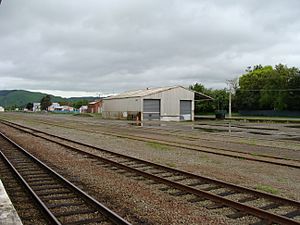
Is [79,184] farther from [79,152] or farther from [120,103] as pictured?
[120,103]

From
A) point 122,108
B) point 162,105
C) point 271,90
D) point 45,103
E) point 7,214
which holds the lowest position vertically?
point 7,214

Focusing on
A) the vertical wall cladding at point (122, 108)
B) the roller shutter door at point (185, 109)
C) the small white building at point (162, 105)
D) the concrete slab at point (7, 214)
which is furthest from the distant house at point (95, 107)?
the concrete slab at point (7, 214)

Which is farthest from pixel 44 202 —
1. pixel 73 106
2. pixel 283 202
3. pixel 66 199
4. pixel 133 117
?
pixel 73 106

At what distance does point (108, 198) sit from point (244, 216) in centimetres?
306

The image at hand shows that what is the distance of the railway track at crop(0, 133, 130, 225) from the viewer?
668 cm

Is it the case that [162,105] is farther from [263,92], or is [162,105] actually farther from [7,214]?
[7,214]

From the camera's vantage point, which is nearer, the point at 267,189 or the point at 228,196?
the point at 228,196

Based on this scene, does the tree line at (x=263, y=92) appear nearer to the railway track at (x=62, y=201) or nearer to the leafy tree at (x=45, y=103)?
the railway track at (x=62, y=201)

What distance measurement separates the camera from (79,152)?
1653 centimetres

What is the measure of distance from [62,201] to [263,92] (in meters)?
85.5

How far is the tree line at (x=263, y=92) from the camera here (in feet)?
266

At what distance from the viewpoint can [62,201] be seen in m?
8.05

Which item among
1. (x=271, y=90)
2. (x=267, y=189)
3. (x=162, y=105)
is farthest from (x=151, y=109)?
(x=267, y=189)

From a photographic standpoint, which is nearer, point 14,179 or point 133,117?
point 14,179
